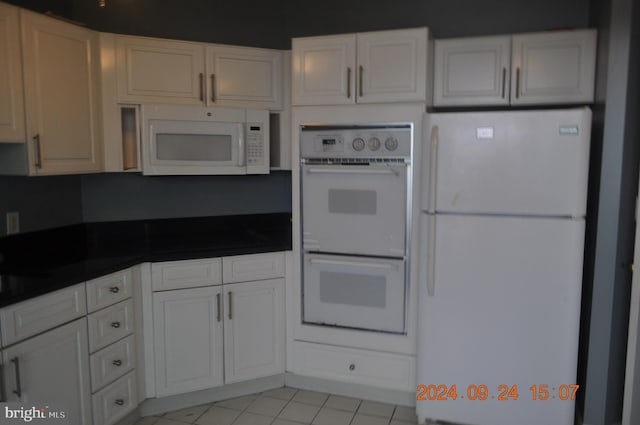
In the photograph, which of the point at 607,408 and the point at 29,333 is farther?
the point at 607,408

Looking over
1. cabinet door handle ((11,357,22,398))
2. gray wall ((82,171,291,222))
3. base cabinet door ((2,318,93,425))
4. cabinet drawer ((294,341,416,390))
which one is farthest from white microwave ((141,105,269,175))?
cabinet door handle ((11,357,22,398))

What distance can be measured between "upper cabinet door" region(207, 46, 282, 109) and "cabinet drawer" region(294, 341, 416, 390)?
1.51m

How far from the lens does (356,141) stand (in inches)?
111

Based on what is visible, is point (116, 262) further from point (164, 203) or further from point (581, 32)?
point (581, 32)

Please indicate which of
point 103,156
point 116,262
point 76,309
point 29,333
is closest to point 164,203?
point 103,156

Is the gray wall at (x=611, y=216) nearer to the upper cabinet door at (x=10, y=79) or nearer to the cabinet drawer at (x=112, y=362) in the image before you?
the cabinet drawer at (x=112, y=362)

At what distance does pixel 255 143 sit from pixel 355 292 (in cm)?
108

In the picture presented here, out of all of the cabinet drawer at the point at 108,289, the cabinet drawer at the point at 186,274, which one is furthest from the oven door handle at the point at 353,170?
the cabinet drawer at the point at 108,289

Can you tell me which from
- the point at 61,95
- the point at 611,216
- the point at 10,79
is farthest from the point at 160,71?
the point at 611,216

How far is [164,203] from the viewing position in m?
3.31

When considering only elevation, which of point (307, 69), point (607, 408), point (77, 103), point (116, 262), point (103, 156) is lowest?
point (607, 408)

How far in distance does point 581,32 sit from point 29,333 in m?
3.02

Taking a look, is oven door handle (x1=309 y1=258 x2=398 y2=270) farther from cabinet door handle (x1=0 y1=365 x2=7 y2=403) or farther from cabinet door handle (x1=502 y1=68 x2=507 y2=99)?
cabinet door handle (x1=0 y1=365 x2=7 y2=403)

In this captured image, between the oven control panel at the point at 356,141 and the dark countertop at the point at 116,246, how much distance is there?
61cm
